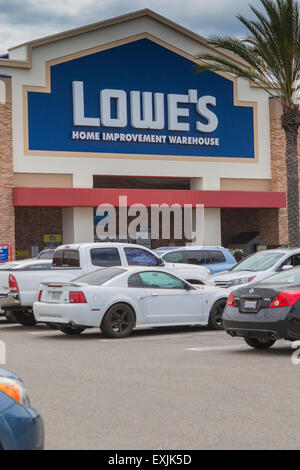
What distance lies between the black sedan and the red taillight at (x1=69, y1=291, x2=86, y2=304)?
3.40 metres

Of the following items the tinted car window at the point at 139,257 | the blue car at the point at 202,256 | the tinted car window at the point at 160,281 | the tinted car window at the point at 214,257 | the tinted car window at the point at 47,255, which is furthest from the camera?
the tinted car window at the point at 214,257

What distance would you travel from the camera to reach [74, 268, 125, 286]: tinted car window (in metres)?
16.6

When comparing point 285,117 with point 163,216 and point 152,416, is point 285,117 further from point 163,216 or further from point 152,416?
point 152,416

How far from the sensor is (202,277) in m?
21.5

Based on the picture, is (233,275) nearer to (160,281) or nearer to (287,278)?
(160,281)

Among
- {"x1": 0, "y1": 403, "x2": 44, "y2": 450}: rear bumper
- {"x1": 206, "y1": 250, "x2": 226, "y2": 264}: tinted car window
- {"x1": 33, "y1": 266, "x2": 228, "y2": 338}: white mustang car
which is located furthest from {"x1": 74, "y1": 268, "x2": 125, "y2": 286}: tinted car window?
{"x1": 0, "y1": 403, "x2": 44, "y2": 450}: rear bumper

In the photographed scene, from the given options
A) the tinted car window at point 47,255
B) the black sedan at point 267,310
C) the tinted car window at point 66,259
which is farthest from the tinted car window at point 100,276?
the tinted car window at point 47,255

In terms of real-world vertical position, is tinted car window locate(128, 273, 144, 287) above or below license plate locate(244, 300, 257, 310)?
above

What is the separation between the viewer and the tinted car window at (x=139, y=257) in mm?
19766

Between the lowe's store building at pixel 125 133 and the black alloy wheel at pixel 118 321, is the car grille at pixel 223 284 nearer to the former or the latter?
the black alloy wheel at pixel 118 321

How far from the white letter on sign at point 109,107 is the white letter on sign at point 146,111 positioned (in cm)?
41

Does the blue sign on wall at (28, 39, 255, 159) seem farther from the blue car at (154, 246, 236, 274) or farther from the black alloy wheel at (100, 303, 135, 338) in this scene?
the black alloy wheel at (100, 303, 135, 338)

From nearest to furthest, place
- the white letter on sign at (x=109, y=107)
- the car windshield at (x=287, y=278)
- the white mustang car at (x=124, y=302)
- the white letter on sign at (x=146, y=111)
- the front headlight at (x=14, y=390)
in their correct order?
the front headlight at (x=14, y=390) → the car windshield at (x=287, y=278) → the white mustang car at (x=124, y=302) → the white letter on sign at (x=109, y=107) → the white letter on sign at (x=146, y=111)

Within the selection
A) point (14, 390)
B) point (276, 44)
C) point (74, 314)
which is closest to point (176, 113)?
point (276, 44)
